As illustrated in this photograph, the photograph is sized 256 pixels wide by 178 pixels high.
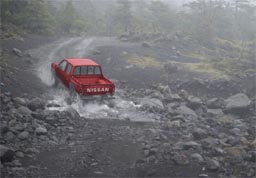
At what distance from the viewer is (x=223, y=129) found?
53.8 ft

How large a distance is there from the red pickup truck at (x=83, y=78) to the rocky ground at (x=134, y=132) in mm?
867

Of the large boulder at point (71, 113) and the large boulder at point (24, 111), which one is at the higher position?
the large boulder at point (24, 111)

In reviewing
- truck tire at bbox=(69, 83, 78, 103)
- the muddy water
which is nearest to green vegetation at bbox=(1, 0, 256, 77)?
the muddy water

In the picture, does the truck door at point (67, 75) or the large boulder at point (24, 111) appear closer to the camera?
the large boulder at point (24, 111)

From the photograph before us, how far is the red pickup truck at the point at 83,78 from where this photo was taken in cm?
1715

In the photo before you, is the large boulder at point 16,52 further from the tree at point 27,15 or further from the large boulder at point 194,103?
the large boulder at point 194,103

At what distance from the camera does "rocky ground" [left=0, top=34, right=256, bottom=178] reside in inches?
437

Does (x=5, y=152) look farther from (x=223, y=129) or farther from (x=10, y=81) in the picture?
(x=223, y=129)

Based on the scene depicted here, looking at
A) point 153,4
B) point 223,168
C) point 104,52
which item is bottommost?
point 223,168

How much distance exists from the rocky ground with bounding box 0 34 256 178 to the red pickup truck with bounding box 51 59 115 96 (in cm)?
87

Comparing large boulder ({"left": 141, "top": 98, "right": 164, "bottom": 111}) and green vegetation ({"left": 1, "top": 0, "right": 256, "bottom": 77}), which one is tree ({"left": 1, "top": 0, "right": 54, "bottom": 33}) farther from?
large boulder ({"left": 141, "top": 98, "right": 164, "bottom": 111})

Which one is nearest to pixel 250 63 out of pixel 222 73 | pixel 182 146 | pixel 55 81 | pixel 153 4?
pixel 222 73

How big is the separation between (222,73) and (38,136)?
19.0 metres

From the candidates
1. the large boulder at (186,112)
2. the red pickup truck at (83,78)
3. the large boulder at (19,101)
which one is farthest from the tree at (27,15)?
the large boulder at (186,112)
